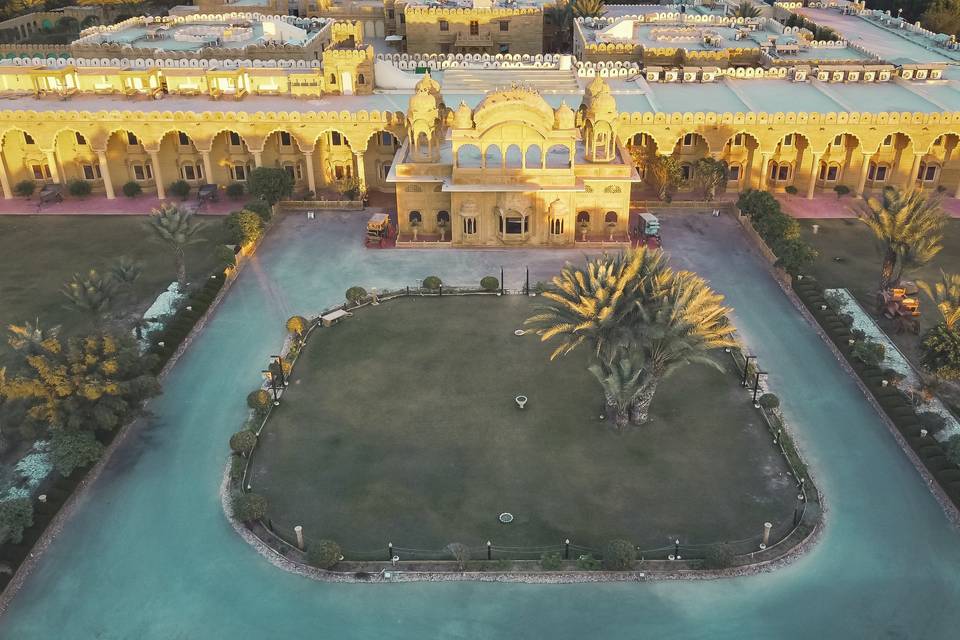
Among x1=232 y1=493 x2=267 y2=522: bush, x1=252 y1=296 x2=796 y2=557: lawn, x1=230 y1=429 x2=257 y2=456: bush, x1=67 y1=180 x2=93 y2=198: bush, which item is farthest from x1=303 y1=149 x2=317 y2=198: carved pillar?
x1=232 y1=493 x2=267 y2=522: bush

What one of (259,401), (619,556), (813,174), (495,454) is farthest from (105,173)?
(813,174)

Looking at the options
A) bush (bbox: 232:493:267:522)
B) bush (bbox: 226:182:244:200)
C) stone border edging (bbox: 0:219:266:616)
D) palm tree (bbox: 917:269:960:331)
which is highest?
palm tree (bbox: 917:269:960:331)

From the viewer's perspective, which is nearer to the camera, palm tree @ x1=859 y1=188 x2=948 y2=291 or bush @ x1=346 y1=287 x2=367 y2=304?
palm tree @ x1=859 y1=188 x2=948 y2=291

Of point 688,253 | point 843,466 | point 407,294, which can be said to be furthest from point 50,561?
point 688,253

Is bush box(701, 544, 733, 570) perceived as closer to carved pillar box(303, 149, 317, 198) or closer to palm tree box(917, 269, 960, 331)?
palm tree box(917, 269, 960, 331)

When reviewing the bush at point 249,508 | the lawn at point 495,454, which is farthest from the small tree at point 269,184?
the bush at point 249,508

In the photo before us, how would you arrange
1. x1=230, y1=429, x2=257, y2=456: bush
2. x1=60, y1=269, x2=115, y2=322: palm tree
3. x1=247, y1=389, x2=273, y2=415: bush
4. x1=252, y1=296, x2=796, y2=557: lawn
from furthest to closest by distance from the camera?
x1=60, y1=269, x2=115, y2=322: palm tree, x1=247, y1=389, x2=273, y2=415: bush, x1=230, y1=429, x2=257, y2=456: bush, x1=252, y1=296, x2=796, y2=557: lawn

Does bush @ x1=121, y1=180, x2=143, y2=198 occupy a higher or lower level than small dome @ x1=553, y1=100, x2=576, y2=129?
lower

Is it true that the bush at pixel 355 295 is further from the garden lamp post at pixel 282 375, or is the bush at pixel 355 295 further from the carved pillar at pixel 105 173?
the carved pillar at pixel 105 173
